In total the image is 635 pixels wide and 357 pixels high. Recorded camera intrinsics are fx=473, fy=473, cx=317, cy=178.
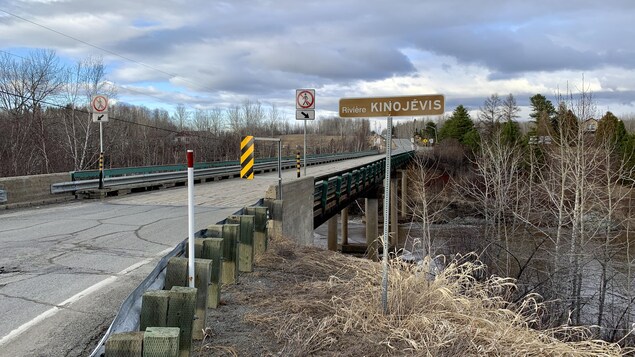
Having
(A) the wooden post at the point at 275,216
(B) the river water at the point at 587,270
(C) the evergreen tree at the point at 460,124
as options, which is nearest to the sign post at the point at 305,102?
(B) the river water at the point at 587,270

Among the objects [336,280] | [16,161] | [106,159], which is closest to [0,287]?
[336,280]

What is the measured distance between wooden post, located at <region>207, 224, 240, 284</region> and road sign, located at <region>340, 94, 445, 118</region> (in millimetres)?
1997

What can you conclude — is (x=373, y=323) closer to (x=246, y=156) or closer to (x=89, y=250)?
(x=89, y=250)

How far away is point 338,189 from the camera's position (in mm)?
19719

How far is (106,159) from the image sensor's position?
38.5 m

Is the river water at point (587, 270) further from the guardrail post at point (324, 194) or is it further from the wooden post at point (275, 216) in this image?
the guardrail post at point (324, 194)

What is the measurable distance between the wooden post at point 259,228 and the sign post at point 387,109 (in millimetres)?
2817

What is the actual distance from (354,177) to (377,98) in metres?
Result: 18.8

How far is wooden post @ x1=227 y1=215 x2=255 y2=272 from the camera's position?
6.43m

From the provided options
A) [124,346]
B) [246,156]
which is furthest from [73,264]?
[124,346]

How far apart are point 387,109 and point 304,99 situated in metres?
10.6

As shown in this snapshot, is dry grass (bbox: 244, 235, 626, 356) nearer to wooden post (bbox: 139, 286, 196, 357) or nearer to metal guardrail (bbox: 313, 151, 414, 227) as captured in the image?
wooden post (bbox: 139, 286, 196, 357)

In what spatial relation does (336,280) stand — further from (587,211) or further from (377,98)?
(587,211)

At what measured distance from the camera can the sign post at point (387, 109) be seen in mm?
4477
